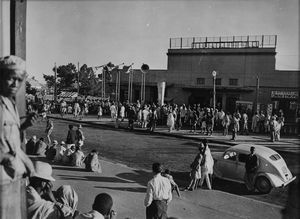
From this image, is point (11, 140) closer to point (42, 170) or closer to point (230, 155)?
point (42, 170)

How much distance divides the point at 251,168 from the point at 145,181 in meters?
2.81

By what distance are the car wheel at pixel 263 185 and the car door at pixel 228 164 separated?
698 millimetres

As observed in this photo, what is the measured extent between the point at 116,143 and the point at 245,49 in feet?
56.3

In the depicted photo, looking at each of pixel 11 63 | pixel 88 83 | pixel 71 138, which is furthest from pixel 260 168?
pixel 88 83

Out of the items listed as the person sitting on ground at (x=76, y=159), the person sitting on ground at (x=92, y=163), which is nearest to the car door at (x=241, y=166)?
the person sitting on ground at (x=92, y=163)

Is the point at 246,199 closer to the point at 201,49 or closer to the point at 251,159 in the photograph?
the point at 251,159

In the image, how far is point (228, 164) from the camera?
9.39 metres

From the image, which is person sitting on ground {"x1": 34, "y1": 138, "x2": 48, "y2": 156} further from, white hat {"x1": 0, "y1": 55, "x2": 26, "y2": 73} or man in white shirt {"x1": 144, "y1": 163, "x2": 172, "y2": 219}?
white hat {"x1": 0, "y1": 55, "x2": 26, "y2": 73}

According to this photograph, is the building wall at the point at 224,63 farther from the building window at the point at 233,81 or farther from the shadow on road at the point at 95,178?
the shadow on road at the point at 95,178

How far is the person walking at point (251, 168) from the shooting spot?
28.5 ft

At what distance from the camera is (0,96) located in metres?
1.91

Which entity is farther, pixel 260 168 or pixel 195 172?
pixel 260 168

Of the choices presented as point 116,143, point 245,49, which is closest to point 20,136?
point 116,143

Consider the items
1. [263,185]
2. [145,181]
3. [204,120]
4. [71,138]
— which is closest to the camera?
[263,185]
